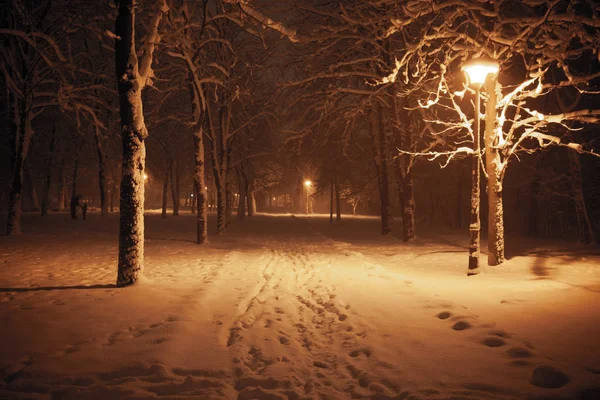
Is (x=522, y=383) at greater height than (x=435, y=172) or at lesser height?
lesser

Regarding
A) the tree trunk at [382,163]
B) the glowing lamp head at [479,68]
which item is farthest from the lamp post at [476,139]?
the tree trunk at [382,163]

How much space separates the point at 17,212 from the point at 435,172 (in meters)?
28.5

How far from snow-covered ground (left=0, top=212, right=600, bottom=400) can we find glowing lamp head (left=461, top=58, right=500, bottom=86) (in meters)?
4.66

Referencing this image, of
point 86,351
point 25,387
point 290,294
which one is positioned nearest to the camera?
point 25,387

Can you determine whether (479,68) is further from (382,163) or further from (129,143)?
(382,163)

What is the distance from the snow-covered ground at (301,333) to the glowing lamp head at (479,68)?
15.3 ft

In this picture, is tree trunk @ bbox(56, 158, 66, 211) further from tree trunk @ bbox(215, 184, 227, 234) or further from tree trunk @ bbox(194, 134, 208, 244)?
tree trunk @ bbox(194, 134, 208, 244)

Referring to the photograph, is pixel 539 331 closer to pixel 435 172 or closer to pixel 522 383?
pixel 522 383

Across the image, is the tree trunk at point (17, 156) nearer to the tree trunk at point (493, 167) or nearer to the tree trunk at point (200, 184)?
the tree trunk at point (200, 184)

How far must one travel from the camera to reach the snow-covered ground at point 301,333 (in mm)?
3514

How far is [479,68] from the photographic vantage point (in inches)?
322

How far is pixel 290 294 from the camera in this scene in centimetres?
737

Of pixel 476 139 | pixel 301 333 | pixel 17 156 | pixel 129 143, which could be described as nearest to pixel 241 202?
pixel 17 156

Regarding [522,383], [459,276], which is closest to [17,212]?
[459,276]
